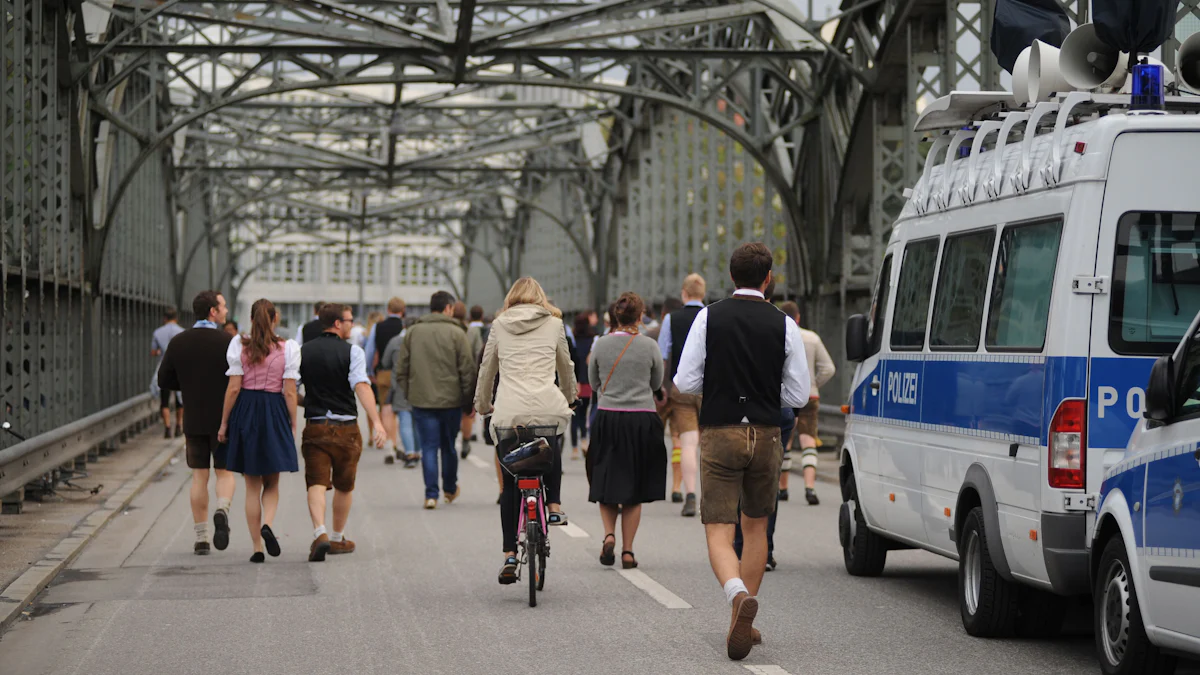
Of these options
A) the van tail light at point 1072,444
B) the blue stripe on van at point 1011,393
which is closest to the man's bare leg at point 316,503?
the blue stripe on van at point 1011,393

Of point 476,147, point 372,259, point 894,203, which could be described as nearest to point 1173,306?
point 894,203

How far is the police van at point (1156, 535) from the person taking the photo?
245 inches

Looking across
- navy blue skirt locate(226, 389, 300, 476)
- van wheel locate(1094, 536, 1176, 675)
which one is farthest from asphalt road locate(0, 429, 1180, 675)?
navy blue skirt locate(226, 389, 300, 476)

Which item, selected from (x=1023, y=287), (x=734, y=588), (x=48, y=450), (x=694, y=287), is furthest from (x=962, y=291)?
(x=48, y=450)

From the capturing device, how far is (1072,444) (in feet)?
24.5

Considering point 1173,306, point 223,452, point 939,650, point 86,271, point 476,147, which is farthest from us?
point 476,147

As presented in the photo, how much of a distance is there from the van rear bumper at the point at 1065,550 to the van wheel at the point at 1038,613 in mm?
887

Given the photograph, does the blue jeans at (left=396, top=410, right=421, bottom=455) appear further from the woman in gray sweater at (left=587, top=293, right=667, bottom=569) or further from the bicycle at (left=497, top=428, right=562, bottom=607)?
the bicycle at (left=497, top=428, right=562, bottom=607)

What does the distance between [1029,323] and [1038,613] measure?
1.49 m

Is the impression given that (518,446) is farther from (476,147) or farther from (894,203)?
(476,147)

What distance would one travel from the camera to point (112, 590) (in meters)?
10.5

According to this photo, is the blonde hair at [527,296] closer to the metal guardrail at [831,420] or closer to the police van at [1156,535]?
the police van at [1156,535]

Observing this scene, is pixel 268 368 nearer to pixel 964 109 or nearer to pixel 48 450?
pixel 48 450

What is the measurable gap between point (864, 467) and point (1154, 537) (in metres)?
4.40
